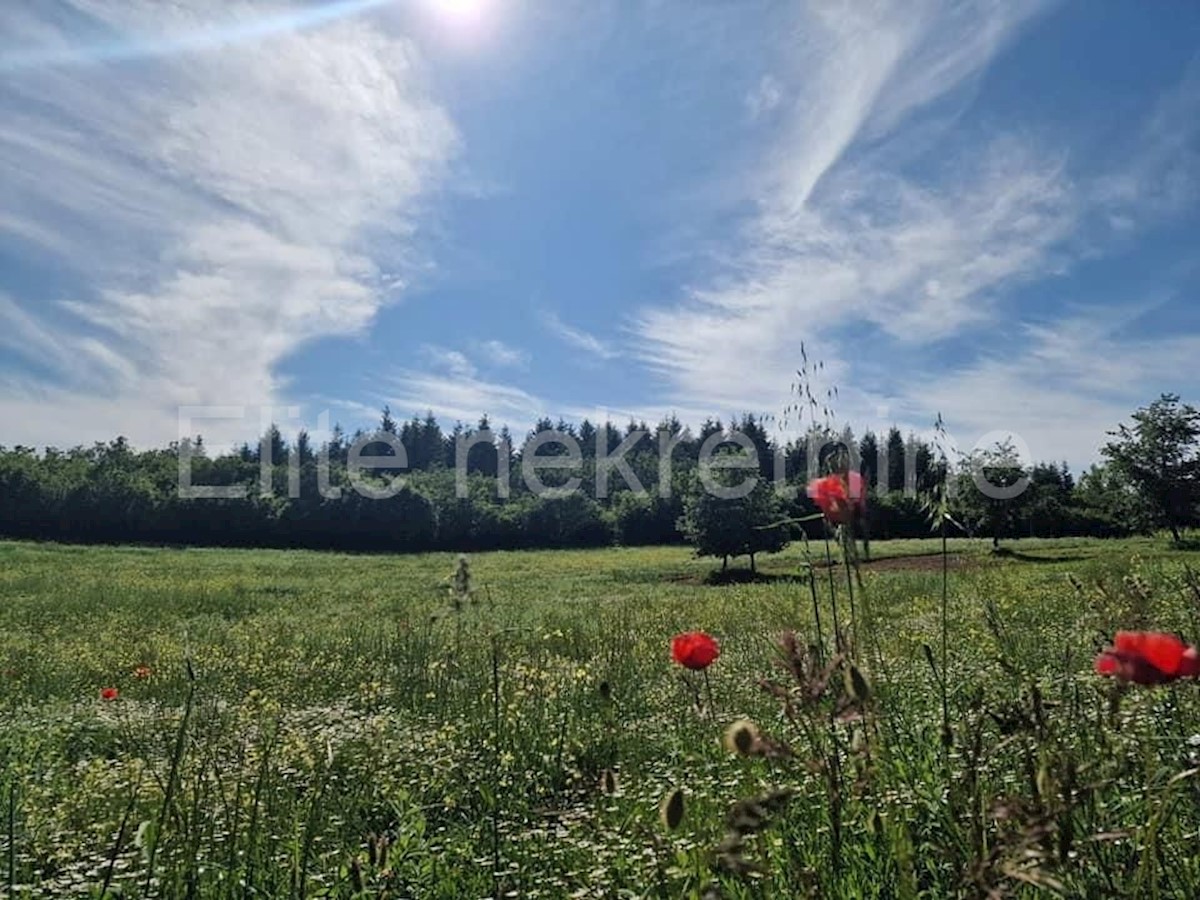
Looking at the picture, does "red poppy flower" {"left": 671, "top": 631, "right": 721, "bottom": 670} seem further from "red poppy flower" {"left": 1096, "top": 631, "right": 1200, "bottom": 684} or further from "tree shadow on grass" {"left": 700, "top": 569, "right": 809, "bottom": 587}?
"tree shadow on grass" {"left": 700, "top": 569, "right": 809, "bottom": 587}

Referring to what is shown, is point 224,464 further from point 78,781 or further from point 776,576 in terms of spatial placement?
point 78,781

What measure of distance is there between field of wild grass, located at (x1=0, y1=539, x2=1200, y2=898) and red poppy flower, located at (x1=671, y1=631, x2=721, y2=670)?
0.58 ft

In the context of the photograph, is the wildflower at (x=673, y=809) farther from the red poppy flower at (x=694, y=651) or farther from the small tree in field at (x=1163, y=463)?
the small tree in field at (x=1163, y=463)

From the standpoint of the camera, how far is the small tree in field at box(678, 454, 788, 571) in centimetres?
3422

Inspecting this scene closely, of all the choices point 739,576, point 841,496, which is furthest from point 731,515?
point 841,496

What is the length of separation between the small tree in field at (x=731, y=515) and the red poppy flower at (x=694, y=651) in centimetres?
3218

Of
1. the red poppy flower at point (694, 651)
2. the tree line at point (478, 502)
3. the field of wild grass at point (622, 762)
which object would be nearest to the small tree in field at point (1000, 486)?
the tree line at point (478, 502)

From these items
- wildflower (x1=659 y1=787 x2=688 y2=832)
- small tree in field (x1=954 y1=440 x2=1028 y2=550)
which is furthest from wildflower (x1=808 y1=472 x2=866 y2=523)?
small tree in field (x1=954 y1=440 x2=1028 y2=550)

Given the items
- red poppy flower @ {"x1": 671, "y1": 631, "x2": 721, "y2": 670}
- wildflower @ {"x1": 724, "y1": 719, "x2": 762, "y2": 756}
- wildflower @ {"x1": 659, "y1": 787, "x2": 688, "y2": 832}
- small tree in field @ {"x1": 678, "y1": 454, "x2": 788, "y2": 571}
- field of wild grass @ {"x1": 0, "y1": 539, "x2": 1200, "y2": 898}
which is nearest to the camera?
wildflower @ {"x1": 724, "y1": 719, "x2": 762, "y2": 756}

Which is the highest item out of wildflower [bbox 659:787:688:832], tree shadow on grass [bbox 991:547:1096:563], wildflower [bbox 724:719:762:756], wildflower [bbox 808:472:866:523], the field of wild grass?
wildflower [bbox 808:472:866:523]

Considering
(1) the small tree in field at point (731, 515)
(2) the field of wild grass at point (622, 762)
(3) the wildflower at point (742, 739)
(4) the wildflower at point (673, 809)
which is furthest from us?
(1) the small tree in field at point (731, 515)

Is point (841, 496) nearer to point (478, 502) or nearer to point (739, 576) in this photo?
point (739, 576)

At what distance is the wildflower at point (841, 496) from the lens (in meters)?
1.40

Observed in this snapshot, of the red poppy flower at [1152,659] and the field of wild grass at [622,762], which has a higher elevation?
the red poppy flower at [1152,659]
